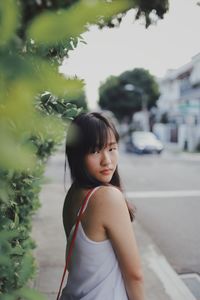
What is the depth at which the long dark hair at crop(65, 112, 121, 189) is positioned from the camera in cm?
163

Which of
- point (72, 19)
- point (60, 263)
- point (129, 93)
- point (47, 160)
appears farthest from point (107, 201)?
point (129, 93)

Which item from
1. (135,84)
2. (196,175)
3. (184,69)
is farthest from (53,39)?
(135,84)

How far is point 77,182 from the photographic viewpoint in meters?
1.77

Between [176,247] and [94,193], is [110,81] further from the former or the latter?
[94,193]

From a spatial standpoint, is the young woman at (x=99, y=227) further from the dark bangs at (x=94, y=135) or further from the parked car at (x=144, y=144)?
the parked car at (x=144, y=144)

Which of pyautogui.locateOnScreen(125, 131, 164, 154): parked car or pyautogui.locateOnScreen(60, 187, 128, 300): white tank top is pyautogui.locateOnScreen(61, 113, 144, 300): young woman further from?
pyautogui.locateOnScreen(125, 131, 164, 154): parked car

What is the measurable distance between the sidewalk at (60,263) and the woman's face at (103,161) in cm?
119

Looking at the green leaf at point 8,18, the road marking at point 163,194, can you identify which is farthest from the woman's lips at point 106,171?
the road marking at point 163,194

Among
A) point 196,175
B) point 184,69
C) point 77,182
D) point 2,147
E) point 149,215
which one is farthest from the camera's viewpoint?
point 184,69

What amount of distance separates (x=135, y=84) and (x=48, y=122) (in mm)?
50366

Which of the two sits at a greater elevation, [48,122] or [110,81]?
[110,81]

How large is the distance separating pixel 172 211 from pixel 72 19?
819 cm

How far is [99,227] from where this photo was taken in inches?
59.6

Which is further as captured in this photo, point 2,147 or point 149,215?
point 149,215
